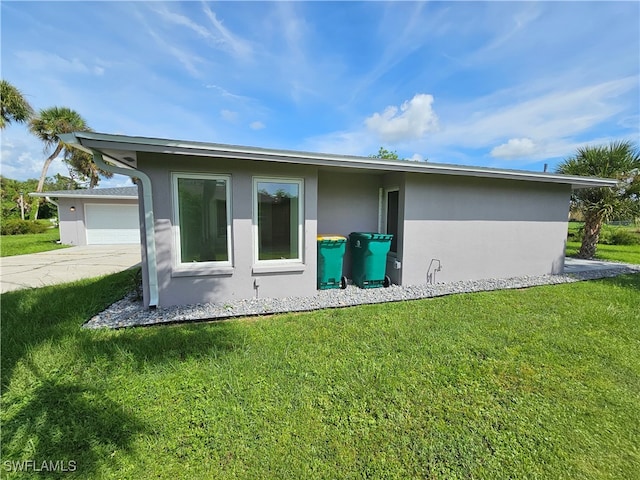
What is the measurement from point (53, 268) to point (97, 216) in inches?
321

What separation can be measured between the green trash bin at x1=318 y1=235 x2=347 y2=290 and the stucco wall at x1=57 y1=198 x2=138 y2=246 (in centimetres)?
1420

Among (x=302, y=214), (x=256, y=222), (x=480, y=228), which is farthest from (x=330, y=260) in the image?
(x=480, y=228)

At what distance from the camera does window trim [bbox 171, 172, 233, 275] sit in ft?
15.9

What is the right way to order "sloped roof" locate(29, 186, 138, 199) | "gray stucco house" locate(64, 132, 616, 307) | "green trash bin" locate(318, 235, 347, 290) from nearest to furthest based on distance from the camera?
"gray stucco house" locate(64, 132, 616, 307) → "green trash bin" locate(318, 235, 347, 290) → "sloped roof" locate(29, 186, 138, 199)

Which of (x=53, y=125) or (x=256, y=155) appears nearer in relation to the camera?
(x=256, y=155)

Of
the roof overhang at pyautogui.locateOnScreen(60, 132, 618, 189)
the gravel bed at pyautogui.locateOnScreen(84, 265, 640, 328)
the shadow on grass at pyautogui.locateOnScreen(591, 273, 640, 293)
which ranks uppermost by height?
the roof overhang at pyautogui.locateOnScreen(60, 132, 618, 189)

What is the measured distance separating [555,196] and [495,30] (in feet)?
15.9

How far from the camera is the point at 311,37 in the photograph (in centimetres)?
848

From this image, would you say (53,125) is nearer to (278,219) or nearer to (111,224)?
(111,224)

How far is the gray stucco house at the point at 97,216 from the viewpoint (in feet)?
48.8

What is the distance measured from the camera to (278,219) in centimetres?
556

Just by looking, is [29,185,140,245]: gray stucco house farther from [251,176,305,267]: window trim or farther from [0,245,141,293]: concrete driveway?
[251,176,305,267]: window trim

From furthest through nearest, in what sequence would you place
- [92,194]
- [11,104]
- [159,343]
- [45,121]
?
[45,121]
[11,104]
[92,194]
[159,343]

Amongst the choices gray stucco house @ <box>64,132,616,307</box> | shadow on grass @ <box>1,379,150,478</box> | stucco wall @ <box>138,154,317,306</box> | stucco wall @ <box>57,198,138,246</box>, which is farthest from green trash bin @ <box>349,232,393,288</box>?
stucco wall @ <box>57,198,138,246</box>
